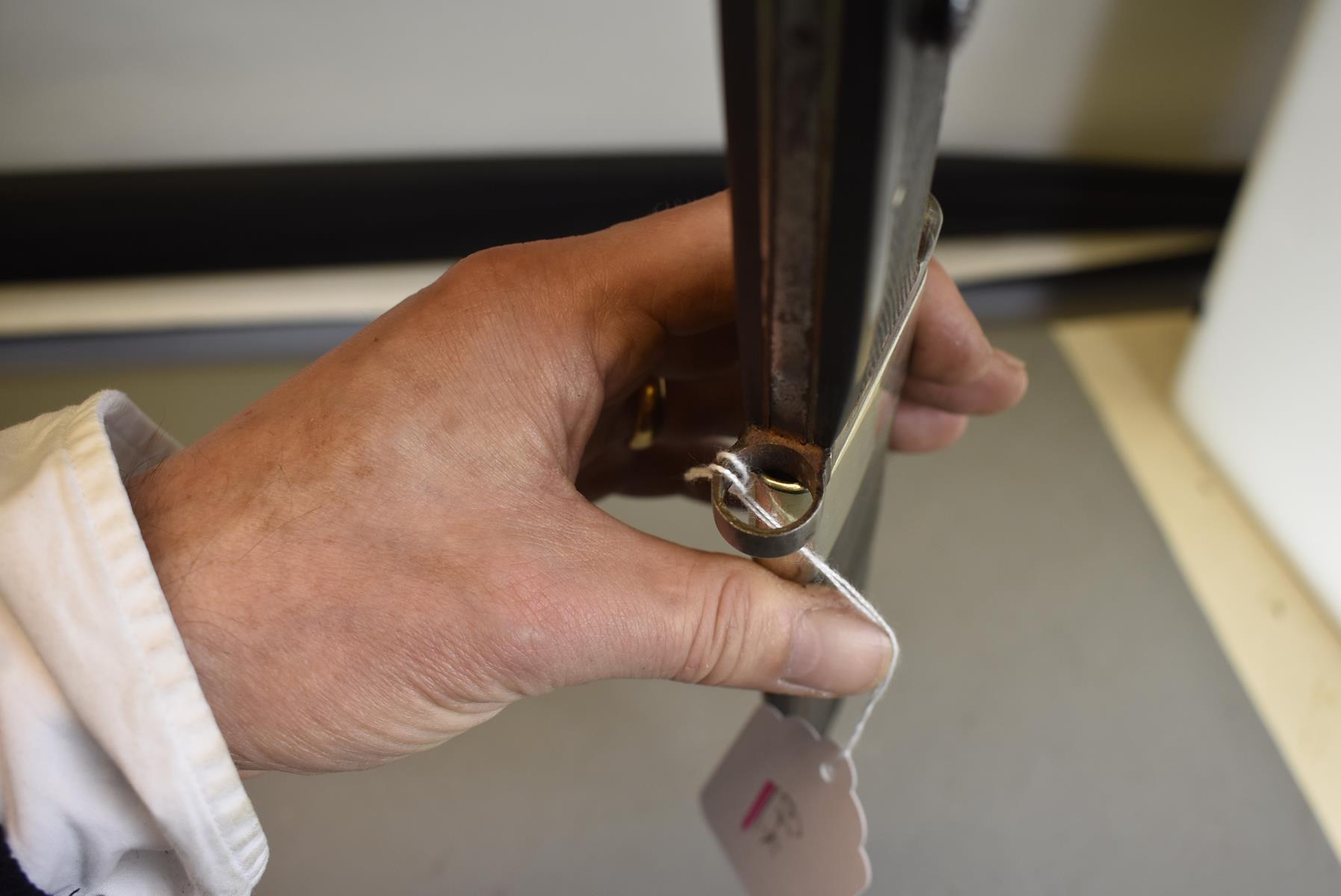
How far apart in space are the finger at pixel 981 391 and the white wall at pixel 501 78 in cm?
35

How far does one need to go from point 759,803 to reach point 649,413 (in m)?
0.20

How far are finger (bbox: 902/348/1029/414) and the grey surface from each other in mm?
128

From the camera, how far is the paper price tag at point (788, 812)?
15.4 inches

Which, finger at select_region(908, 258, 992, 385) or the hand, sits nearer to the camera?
the hand

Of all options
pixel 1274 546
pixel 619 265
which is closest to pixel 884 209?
pixel 619 265

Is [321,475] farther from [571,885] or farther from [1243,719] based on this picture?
Answer: [1243,719]

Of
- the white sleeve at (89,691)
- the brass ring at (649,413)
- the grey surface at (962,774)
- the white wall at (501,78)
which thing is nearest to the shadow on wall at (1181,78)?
the white wall at (501,78)

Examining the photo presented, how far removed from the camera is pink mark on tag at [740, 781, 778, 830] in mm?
427

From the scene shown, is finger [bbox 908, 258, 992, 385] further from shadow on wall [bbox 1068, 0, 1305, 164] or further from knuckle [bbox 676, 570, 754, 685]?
shadow on wall [bbox 1068, 0, 1305, 164]

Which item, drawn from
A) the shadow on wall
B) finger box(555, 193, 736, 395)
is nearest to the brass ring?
finger box(555, 193, 736, 395)

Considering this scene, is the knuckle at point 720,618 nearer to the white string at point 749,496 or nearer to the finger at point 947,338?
the white string at point 749,496

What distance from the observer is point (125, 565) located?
0.27 m

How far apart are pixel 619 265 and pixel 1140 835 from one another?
41cm

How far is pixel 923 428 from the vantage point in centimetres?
55
